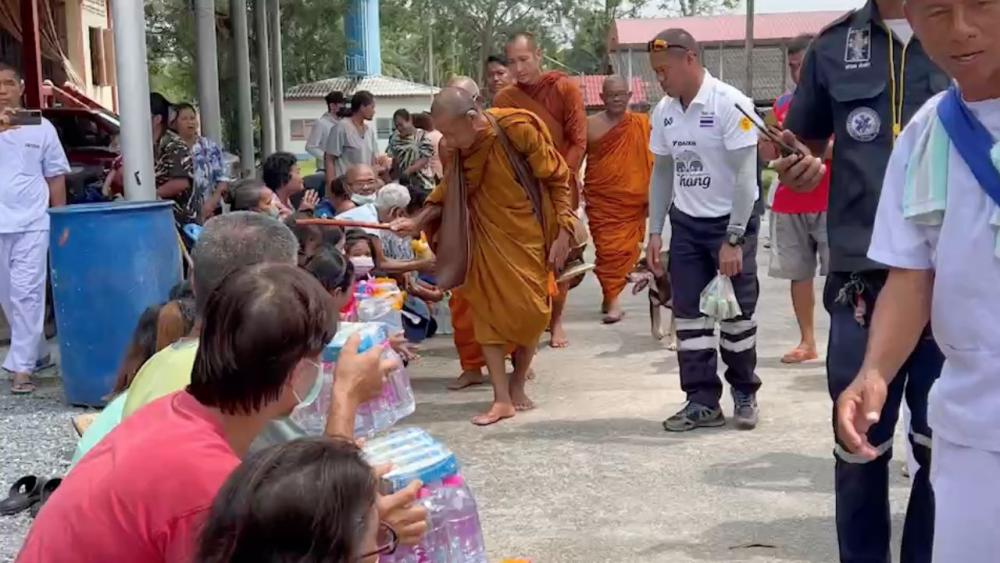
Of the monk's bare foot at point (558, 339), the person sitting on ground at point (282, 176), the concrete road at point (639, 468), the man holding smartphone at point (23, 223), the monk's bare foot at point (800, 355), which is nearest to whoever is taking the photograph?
the concrete road at point (639, 468)

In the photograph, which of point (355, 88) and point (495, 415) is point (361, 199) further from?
point (355, 88)

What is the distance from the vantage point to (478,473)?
509cm

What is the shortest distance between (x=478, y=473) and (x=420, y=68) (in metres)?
65.8

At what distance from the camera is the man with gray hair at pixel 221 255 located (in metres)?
2.81

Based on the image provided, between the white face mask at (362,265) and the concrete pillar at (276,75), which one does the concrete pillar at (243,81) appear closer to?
the concrete pillar at (276,75)

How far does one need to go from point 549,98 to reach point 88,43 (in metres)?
15.6

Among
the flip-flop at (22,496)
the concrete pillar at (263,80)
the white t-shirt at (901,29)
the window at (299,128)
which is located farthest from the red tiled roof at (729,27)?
the white t-shirt at (901,29)

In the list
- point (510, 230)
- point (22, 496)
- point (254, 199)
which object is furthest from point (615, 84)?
point (22, 496)

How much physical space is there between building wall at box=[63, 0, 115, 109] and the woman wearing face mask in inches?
718

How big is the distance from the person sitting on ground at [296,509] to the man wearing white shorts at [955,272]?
41.0 inches

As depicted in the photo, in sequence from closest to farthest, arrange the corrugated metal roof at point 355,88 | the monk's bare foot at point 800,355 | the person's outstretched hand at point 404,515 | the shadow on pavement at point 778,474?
the person's outstretched hand at point 404,515 → the shadow on pavement at point 778,474 → the monk's bare foot at point 800,355 → the corrugated metal roof at point 355,88

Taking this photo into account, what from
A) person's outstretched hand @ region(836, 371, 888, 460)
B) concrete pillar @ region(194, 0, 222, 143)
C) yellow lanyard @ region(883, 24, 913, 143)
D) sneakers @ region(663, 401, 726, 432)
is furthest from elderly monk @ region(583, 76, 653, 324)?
person's outstretched hand @ region(836, 371, 888, 460)

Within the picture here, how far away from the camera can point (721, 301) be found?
5336 millimetres

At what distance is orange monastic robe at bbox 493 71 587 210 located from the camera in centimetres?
756
